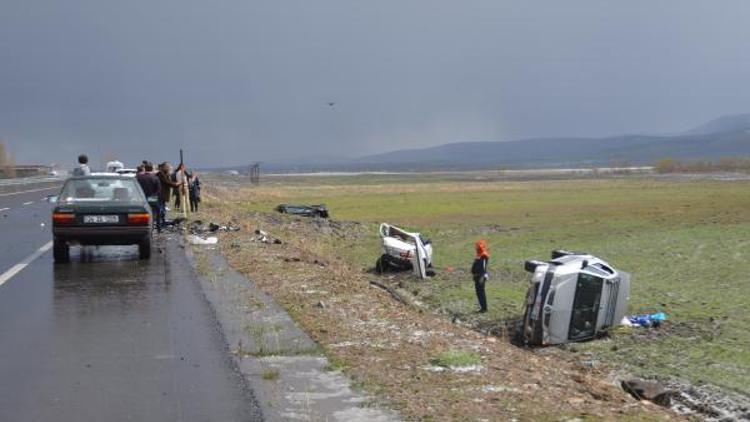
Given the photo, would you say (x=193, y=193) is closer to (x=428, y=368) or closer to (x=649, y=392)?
(x=649, y=392)

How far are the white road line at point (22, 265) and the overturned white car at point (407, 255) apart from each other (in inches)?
343

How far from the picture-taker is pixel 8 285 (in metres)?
13.4

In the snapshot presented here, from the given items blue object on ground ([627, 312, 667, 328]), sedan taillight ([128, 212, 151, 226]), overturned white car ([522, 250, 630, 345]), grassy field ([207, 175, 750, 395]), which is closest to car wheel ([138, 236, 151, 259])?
sedan taillight ([128, 212, 151, 226])

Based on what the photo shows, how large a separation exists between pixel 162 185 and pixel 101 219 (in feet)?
30.5

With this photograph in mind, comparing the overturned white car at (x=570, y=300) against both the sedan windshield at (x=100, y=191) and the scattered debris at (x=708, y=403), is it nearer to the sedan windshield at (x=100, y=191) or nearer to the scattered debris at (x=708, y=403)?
the scattered debris at (x=708, y=403)

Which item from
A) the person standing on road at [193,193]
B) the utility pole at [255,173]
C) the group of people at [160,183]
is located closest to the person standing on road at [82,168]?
the group of people at [160,183]

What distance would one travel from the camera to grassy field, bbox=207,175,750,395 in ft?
43.3

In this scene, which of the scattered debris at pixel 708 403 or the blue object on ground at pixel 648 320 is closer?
the scattered debris at pixel 708 403

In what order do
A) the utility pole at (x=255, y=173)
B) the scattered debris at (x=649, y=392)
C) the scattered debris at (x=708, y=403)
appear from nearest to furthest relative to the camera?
1. the scattered debris at (x=649, y=392)
2. the scattered debris at (x=708, y=403)
3. the utility pole at (x=255, y=173)

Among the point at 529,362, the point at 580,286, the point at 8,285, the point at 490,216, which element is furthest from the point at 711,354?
the point at 490,216

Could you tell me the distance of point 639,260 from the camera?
2486 cm

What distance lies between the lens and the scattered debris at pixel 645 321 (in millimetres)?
14891

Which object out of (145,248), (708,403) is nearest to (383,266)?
(145,248)

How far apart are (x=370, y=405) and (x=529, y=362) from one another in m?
3.30
